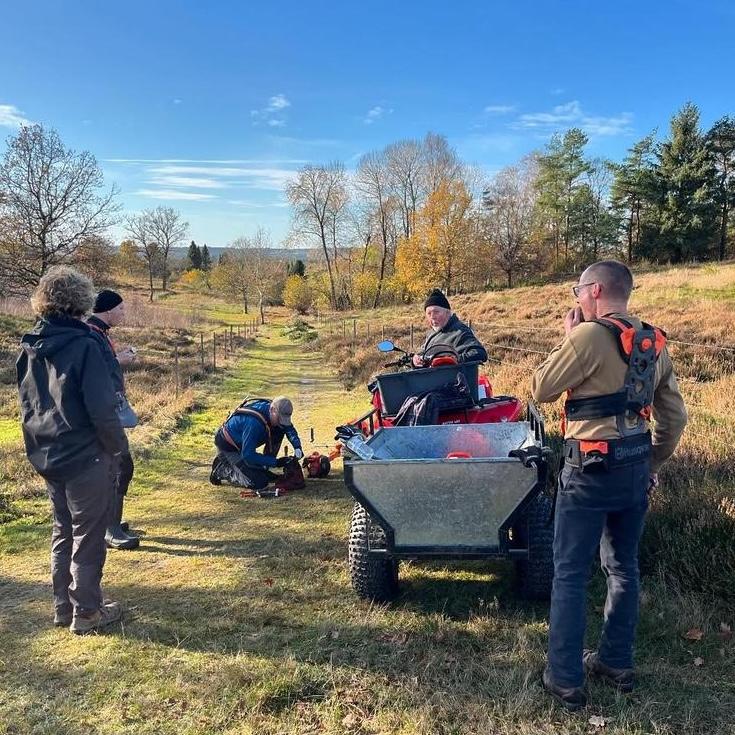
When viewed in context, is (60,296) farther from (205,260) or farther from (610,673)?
(205,260)

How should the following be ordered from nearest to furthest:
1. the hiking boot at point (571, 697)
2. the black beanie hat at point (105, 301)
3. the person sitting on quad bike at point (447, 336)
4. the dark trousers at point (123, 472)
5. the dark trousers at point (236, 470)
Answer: the hiking boot at point (571, 697), the black beanie hat at point (105, 301), the dark trousers at point (123, 472), the person sitting on quad bike at point (447, 336), the dark trousers at point (236, 470)

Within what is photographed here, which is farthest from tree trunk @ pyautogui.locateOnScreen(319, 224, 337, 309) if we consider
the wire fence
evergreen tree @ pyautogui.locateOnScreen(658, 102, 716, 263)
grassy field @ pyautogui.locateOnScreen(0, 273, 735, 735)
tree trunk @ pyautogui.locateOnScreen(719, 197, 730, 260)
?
grassy field @ pyautogui.locateOnScreen(0, 273, 735, 735)

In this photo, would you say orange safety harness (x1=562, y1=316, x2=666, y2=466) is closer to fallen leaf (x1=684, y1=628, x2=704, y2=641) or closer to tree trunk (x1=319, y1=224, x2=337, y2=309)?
fallen leaf (x1=684, y1=628, x2=704, y2=641)

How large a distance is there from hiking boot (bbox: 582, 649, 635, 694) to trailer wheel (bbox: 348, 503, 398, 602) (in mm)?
1165

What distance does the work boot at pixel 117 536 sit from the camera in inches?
182

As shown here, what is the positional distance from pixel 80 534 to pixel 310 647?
1429mm

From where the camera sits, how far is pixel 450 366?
15.1ft

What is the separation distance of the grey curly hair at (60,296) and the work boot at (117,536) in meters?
1.94

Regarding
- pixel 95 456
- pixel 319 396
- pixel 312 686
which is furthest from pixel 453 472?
pixel 319 396

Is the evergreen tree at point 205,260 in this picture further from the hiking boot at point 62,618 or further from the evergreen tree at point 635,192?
the hiking boot at point 62,618

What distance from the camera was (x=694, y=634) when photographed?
9.97 feet

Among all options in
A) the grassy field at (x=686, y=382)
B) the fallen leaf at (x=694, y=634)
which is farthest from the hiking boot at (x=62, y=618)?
the grassy field at (x=686, y=382)

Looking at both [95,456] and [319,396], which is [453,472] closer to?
[95,456]

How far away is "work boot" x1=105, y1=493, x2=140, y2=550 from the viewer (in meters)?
4.63
